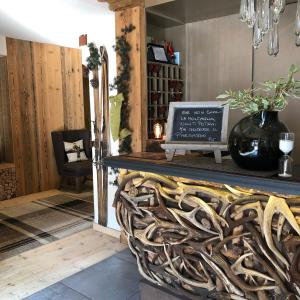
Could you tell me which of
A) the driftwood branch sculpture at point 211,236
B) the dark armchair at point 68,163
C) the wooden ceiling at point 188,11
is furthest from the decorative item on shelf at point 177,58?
the dark armchair at point 68,163

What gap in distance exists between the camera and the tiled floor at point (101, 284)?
2.44m

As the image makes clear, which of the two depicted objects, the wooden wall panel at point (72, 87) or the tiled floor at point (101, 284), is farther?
the wooden wall panel at point (72, 87)

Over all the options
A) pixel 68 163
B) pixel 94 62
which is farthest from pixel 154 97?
pixel 68 163

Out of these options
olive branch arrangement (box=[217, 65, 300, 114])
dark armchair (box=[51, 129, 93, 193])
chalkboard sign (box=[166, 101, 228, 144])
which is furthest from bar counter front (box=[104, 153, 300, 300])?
dark armchair (box=[51, 129, 93, 193])

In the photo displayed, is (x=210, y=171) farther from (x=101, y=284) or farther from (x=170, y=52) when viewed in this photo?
(x=170, y=52)

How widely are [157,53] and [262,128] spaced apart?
194 centimetres

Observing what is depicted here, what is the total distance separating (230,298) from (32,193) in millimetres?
4420

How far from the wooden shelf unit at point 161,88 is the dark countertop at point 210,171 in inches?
42.3

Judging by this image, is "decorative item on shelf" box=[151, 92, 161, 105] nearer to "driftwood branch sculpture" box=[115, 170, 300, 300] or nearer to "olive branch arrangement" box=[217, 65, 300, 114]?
"driftwood branch sculpture" box=[115, 170, 300, 300]

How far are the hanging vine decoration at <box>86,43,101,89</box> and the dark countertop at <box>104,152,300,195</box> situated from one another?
1499 millimetres

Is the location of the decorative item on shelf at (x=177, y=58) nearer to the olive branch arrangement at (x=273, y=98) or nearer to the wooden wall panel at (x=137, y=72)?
the wooden wall panel at (x=137, y=72)

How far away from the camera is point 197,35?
3.53m

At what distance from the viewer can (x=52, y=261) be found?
3029 millimetres

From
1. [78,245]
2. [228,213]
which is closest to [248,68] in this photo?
[228,213]
